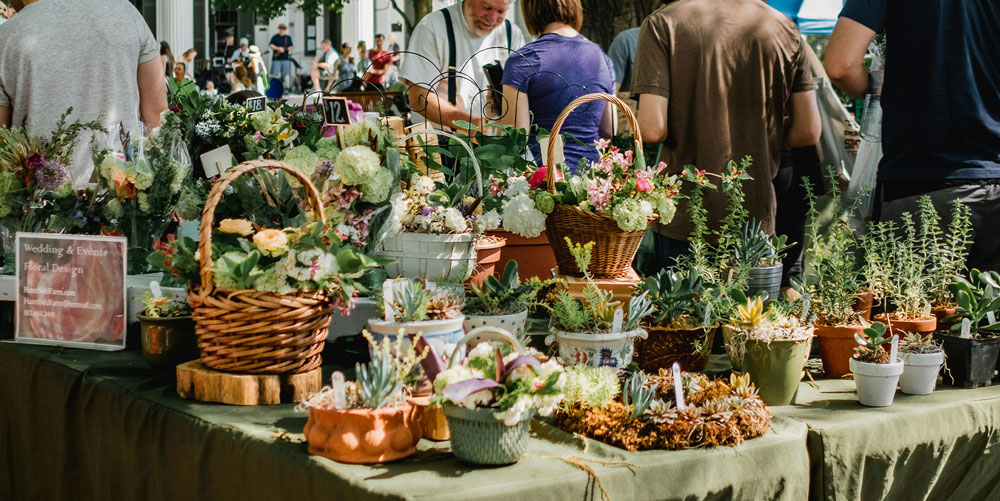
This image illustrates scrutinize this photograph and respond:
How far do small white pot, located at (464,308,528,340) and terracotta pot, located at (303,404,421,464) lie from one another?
34cm

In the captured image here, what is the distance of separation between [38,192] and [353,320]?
3.18 feet

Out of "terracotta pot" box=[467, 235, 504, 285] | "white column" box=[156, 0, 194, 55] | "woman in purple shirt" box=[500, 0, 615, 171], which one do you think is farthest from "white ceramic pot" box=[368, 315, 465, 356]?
"white column" box=[156, 0, 194, 55]

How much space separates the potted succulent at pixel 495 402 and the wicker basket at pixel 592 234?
33.2 inches

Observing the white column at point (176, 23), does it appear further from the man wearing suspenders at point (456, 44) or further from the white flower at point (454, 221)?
the white flower at point (454, 221)

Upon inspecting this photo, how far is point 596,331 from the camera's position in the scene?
1912 millimetres

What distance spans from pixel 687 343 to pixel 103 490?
129cm

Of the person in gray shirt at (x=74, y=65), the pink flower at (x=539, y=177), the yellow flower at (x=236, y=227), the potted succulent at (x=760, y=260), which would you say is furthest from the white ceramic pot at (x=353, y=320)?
the person in gray shirt at (x=74, y=65)

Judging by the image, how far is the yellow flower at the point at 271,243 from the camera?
173 centimetres

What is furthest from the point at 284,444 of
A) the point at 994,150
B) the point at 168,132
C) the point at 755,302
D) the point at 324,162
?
the point at 994,150

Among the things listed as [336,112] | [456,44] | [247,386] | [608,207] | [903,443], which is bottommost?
[903,443]

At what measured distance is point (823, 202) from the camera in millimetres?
4578

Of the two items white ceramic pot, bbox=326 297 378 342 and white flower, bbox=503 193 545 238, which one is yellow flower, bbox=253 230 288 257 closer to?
white ceramic pot, bbox=326 297 378 342

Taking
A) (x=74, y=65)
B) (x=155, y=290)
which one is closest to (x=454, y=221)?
(x=155, y=290)

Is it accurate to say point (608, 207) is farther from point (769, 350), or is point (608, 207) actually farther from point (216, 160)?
point (216, 160)
